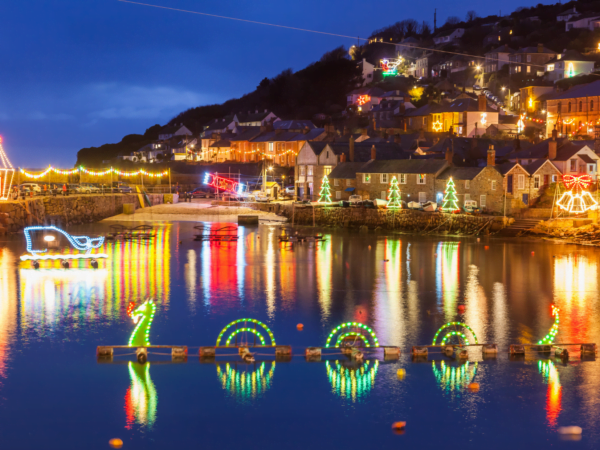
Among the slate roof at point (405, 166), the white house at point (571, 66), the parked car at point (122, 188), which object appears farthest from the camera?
the white house at point (571, 66)

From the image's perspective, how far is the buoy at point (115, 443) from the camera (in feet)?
45.5

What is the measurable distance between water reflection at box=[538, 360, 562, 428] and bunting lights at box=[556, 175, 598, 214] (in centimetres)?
3439

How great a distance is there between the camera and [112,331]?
2172cm

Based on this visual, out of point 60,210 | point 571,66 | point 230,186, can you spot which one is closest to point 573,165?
point 230,186

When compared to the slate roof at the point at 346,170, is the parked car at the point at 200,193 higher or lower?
lower

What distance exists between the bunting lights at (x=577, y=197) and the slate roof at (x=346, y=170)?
19646mm

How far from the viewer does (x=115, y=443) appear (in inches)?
548

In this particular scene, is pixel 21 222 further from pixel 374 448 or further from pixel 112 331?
pixel 374 448

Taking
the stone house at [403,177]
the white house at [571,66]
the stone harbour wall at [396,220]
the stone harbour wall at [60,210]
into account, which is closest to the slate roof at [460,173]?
the stone house at [403,177]

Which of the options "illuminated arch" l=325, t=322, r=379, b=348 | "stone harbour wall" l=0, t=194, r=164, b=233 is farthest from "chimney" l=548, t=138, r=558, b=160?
"illuminated arch" l=325, t=322, r=379, b=348

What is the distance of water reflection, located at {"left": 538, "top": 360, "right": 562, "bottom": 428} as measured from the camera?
15500 millimetres

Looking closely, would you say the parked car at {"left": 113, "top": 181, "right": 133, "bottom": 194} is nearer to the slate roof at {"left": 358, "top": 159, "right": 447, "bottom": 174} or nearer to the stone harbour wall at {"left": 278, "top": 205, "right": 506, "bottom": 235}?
the stone harbour wall at {"left": 278, "top": 205, "right": 506, "bottom": 235}

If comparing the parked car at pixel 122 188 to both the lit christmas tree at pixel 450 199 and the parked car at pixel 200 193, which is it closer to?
the parked car at pixel 200 193

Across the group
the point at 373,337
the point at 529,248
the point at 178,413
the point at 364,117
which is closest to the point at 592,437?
the point at 373,337
